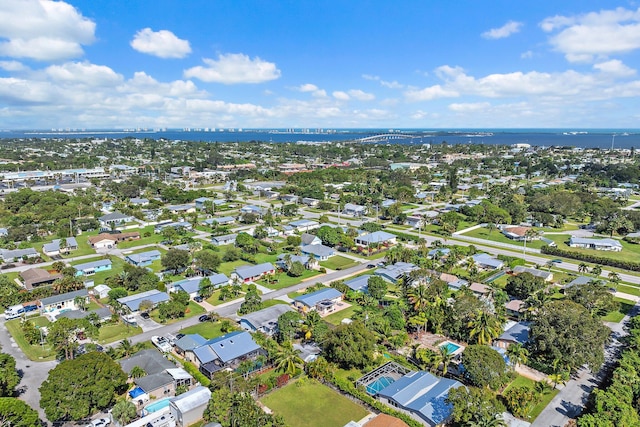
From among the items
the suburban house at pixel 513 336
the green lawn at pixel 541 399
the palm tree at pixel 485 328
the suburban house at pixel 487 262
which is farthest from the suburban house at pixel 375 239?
the green lawn at pixel 541 399

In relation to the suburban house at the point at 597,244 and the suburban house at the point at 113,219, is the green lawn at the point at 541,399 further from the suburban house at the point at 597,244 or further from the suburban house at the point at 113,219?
the suburban house at the point at 113,219

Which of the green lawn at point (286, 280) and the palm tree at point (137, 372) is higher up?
the palm tree at point (137, 372)

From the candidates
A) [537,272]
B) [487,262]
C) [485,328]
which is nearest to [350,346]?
[485,328]

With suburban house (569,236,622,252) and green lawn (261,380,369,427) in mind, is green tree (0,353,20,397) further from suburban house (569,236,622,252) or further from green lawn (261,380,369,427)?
suburban house (569,236,622,252)

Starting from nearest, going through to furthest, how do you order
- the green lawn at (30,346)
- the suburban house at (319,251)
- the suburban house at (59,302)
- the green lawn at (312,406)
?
the green lawn at (312,406) < the green lawn at (30,346) < the suburban house at (59,302) < the suburban house at (319,251)

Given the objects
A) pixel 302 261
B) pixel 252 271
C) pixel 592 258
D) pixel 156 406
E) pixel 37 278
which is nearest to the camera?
pixel 156 406

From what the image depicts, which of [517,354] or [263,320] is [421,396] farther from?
[263,320]
